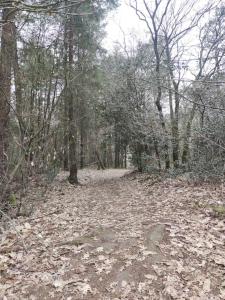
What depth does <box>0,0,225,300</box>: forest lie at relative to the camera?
3760 millimetres

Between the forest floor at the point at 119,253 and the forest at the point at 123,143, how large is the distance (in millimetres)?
19

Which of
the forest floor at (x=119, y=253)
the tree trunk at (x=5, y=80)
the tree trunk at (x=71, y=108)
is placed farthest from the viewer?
the tree trunk at (x=71, y=108)

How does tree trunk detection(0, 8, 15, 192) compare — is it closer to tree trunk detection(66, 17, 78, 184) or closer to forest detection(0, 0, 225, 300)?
forest detection(0, 0, 225, 300)

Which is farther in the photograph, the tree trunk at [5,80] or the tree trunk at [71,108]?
the tree trunk at [71,108]

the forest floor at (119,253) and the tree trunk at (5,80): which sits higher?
the tree trunk at (5,80)

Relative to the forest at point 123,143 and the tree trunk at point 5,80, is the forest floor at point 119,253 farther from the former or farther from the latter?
the tree trunk at point 5,80

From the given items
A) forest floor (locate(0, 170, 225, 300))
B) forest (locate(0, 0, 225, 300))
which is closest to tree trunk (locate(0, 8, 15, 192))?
forest (locate(0, 0, 225, 300))

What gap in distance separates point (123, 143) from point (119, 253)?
13.1m

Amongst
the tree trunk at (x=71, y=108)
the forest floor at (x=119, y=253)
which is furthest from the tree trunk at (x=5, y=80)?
the tree trunk at (x=71, y=108)

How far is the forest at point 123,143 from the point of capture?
3.76 meters

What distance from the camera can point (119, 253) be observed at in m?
4.29

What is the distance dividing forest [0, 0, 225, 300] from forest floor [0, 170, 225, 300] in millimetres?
19

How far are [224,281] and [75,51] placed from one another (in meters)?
10.5

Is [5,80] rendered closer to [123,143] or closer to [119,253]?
[119,253]
